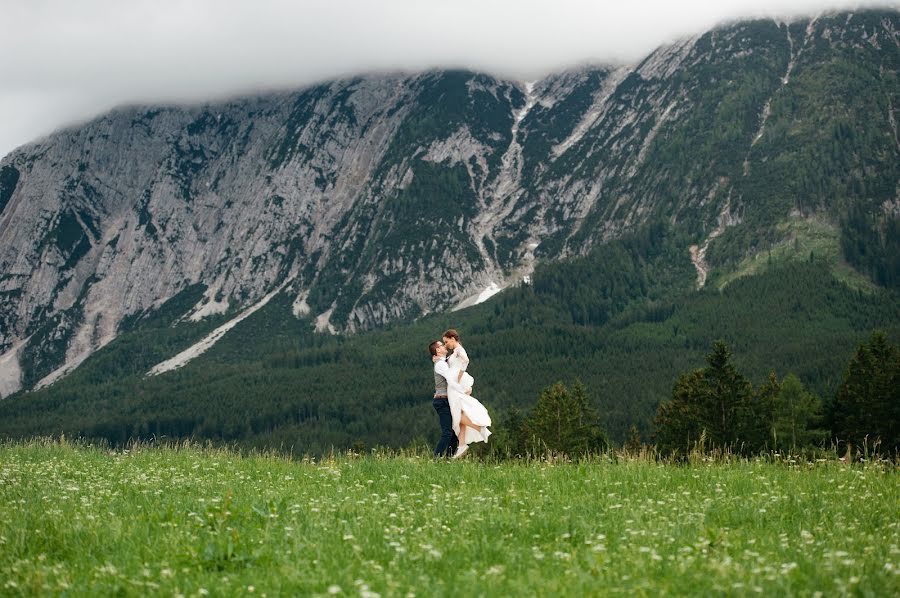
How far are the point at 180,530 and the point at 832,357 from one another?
182 m

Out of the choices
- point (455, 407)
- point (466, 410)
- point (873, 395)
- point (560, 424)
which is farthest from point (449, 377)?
point (560, 424)

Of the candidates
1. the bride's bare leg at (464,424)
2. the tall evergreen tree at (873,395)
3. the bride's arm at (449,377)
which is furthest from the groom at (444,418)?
the tall evergreen tree at (873,395)

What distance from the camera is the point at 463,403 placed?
22.2 metres

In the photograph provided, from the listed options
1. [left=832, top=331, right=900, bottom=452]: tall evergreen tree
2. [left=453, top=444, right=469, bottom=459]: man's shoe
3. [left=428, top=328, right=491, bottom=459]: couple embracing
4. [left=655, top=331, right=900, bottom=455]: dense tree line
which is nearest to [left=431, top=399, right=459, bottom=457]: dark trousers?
[left=428, top=328, right=491, bottom=459]: couple embracing

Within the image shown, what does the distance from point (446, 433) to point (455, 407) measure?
70 centimetres

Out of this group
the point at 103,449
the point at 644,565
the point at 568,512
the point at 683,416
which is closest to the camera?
the point at 644,565

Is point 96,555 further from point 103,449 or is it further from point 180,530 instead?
point 103,449

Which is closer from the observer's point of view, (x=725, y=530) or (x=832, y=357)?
(x=725, y=530)

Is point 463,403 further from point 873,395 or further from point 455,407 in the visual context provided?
point 873,395

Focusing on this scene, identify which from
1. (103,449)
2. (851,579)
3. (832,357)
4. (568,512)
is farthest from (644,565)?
(832,357)

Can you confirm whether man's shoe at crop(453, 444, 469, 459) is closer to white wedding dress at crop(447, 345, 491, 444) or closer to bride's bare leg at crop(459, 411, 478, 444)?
white wedding dress at crop(447, 345, 491, 444)

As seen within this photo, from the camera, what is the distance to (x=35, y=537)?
12.0 metres

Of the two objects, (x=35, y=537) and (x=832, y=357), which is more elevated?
(x=35, y=537)

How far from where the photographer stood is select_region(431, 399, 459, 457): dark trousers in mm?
21953
